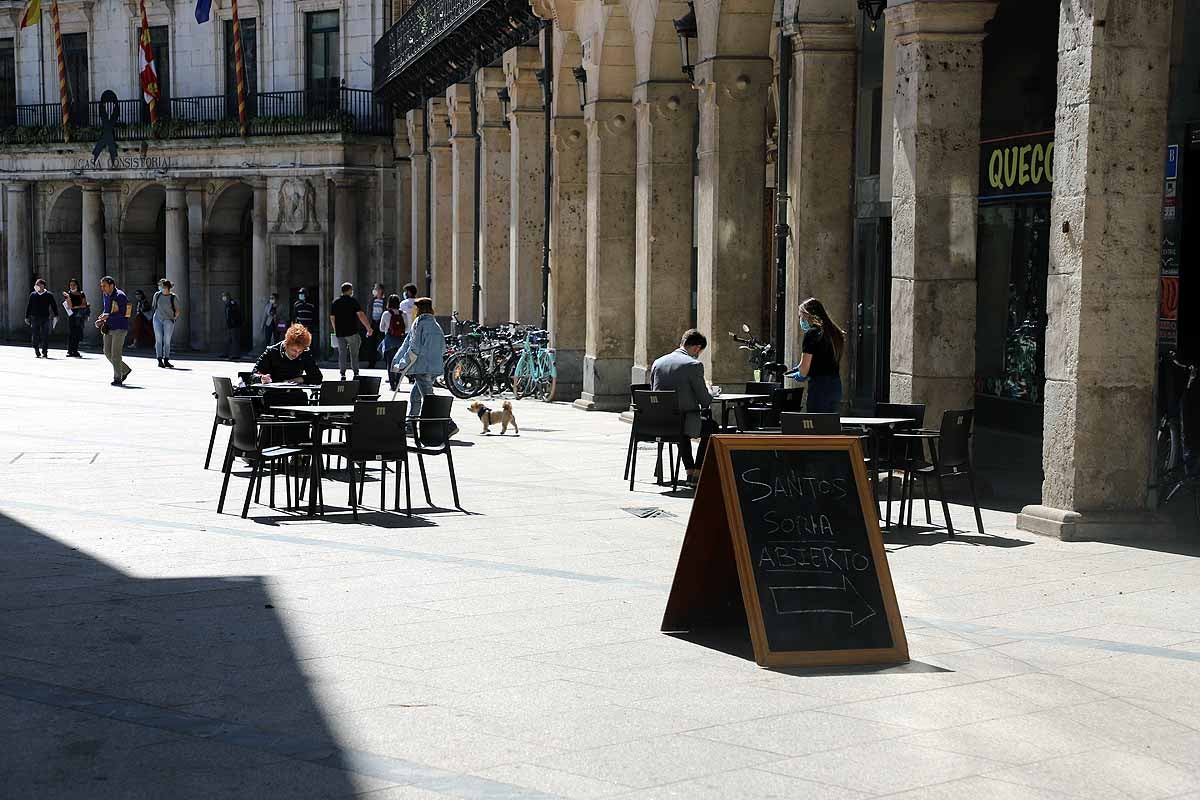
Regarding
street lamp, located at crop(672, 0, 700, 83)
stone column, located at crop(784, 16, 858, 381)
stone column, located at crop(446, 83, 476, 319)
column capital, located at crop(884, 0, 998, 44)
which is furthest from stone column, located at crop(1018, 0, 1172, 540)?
stone column, located at crop(446, 83, 476, 319)

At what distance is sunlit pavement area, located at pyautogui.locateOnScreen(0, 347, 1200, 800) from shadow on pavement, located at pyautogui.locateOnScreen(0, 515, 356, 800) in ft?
0.06

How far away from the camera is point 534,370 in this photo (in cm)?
2677

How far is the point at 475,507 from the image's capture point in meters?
13.6

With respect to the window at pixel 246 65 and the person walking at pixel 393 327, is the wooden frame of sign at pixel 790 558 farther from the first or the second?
the window at pixel 246 65

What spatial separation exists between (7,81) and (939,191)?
44.6 m

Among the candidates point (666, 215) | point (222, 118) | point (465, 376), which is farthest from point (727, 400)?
point (222, 118)

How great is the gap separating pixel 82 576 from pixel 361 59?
121ft

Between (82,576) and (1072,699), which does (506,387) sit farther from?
(1072,699)

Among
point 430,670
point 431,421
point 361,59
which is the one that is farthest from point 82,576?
point 361,59

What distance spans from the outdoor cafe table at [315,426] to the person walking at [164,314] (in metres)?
20.0

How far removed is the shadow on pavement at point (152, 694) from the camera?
19.7 feet

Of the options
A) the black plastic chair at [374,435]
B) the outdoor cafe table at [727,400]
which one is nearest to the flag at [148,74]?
the outdoor cafe table at [727,400]

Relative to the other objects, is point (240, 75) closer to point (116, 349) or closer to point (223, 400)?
point (116, 349)

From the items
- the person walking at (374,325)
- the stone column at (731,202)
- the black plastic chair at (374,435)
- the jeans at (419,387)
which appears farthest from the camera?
the person walking at (374,325)
